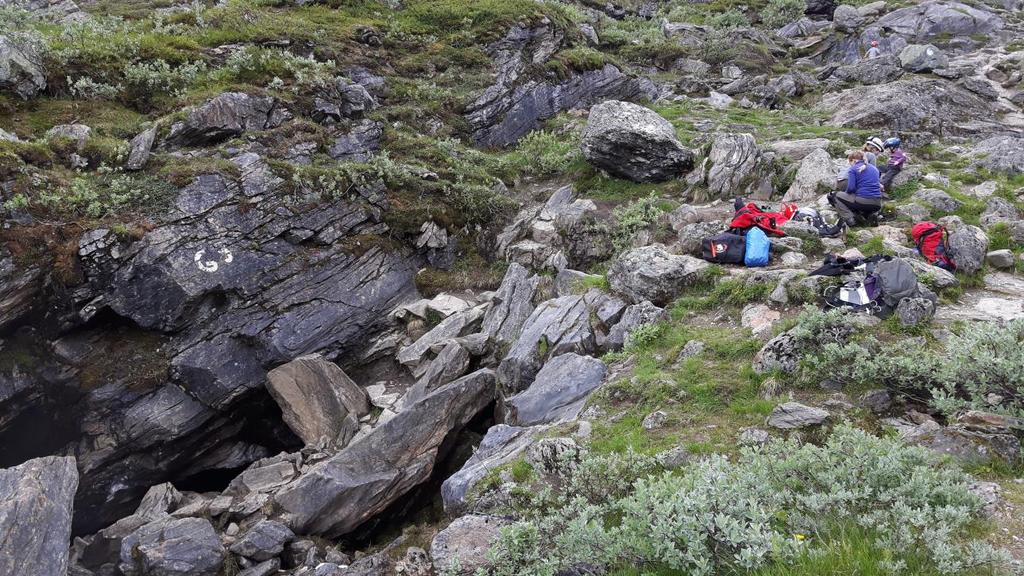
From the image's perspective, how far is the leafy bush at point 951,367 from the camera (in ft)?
20.3

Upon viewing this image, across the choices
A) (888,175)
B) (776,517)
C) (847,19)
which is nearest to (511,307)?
(776,517)

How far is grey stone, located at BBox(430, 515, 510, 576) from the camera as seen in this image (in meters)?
6.84

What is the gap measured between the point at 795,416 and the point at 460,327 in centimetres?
960

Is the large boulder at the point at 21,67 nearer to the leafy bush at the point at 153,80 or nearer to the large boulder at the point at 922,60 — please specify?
the leafy bush at the point at 153,80

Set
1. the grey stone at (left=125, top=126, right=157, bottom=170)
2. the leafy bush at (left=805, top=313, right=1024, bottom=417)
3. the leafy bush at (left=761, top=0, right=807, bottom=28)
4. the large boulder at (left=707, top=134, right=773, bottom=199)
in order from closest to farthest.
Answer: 1. the leafy bush at (left=805, top=313, right=1024, bottom=417)
2. the grey stone at (left=125, top=126, right=157, bottom=170)
3. the large boulder at (left=707, top=134, right=773, bottom=199)
4. the leafy bush at (left=761, top=0, right=807, bottom=28)

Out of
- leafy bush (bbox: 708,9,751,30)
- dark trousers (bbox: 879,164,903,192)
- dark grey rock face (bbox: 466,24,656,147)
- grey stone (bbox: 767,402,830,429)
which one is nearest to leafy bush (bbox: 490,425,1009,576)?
grey stone (bbox: 767,402,830,429)

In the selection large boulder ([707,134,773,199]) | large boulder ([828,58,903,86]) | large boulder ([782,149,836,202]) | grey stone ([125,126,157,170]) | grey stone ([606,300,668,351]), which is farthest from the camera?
large boulder ([828,58,903,86])

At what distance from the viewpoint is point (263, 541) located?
9859 mm

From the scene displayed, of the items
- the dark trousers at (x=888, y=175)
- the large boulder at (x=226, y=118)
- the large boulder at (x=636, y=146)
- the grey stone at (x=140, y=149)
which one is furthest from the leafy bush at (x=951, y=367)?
the large boulder at (x=226, y=118)

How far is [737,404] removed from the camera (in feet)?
28.3

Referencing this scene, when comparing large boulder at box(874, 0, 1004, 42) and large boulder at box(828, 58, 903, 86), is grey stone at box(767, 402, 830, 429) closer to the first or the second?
large boulder at box(828, 58, 903, 86)

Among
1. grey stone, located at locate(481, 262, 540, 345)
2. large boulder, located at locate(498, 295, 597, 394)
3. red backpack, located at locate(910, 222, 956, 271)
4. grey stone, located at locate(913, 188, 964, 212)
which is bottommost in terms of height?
grey stone, located at locate(481, 262, 540, 345)

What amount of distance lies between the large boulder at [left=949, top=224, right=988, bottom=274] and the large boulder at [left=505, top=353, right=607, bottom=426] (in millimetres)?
7712

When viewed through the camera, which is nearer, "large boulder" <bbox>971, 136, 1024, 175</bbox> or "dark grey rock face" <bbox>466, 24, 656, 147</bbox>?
"large boulder" <bbox>971, 136, 1024, 175</bbox>
